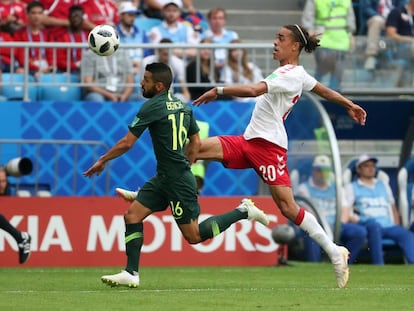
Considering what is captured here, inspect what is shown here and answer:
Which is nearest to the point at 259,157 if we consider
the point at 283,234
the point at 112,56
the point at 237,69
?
the point at 283,234

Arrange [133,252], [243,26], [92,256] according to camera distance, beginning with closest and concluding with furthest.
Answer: [133,252]
[92,256]
[243,26]

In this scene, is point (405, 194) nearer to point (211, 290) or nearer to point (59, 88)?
point (59, 88)

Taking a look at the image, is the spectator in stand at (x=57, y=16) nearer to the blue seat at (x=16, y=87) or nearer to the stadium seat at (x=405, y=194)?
the blue seat at (x=16, y=87)

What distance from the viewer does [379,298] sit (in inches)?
428

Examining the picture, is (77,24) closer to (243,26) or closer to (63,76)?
(63,76)

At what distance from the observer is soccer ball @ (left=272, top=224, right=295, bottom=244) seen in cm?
1658

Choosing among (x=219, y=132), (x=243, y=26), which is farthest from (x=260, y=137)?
(x=243, y=26)

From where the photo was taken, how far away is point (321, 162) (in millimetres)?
17891

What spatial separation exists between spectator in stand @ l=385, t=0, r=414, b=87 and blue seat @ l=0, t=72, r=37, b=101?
17.6ft

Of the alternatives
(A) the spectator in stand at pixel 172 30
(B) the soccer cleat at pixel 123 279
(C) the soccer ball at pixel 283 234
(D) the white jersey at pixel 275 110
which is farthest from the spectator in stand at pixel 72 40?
(B) the soccer cleat at pixel 123 279

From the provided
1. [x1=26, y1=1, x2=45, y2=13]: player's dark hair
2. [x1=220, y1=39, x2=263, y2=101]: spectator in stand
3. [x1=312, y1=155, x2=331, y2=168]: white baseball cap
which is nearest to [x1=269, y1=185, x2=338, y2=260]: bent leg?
[x1=312, y1=155, x2=331, y2=168]: white baseball cap

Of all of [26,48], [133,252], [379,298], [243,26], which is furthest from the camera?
[243,26]

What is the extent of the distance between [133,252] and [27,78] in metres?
7.54

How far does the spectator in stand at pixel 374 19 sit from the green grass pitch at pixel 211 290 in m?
4.42
